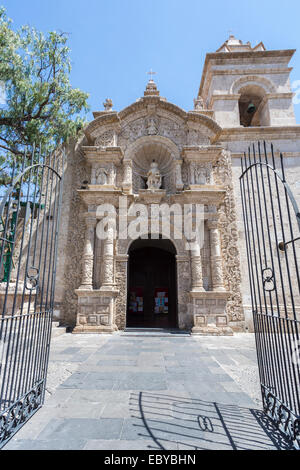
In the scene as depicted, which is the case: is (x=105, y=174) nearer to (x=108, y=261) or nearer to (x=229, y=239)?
(x=108, y=261)

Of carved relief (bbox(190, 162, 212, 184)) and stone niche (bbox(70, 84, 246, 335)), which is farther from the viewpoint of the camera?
carved relief (bbox(190, 162, 212, 184))

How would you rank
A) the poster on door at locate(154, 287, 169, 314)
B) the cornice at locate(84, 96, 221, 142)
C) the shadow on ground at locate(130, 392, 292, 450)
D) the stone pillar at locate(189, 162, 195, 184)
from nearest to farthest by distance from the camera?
the shadow on ground at locate(130, 392, 292, 450), the stone pillar at locate(189, 162, 195, 184), the cornice at locate(84, 96, 221, 142), the poster on door at locate(154, 287, 169, 314)

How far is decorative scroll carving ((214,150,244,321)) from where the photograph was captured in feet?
28.7

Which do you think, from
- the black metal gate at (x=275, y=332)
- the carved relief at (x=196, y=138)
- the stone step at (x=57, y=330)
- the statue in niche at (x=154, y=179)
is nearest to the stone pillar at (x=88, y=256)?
the stone step at (x=57, y=330)

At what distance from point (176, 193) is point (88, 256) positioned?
4014 millimetres

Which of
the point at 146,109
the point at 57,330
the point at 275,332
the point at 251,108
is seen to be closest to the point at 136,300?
the point at 57,330

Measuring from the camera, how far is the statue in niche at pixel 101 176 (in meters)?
9.46

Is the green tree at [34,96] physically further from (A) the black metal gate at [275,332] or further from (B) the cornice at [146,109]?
(A) the black metal gate at [275,332]

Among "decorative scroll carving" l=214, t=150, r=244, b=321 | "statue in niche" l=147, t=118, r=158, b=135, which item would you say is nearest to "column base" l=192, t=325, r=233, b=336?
"decorative scroll carving" l=214, t=150, r=244, b=321

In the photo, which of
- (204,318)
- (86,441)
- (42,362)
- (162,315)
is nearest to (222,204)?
(204,318)

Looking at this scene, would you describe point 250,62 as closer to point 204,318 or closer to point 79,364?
point 204,318

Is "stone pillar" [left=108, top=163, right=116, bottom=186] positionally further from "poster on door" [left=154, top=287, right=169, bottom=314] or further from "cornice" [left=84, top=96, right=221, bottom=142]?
"poster on door" [left=154, top=287, right=169, bottom=314]

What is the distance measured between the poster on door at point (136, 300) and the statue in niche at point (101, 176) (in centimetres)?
562
